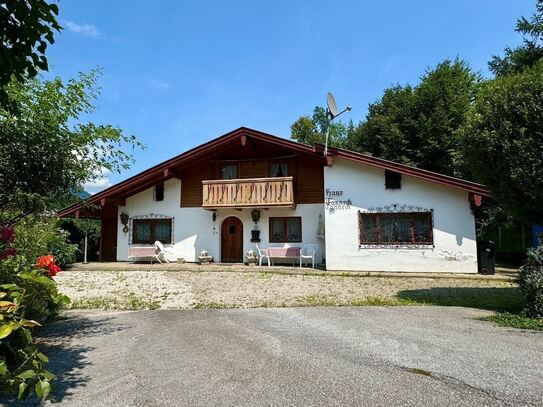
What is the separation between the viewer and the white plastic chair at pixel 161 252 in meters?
17.0

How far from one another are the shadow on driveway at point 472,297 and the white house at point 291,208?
4.52 m

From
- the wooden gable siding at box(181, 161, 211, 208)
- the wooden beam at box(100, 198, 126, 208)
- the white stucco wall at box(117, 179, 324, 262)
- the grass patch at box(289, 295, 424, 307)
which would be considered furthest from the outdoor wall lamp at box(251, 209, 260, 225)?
the grass patch at box(289, 295, 424, 307)

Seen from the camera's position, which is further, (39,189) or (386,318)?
(386,318)

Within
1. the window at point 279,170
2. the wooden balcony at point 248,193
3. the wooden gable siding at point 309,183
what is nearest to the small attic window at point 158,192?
the wooden balcony at point 248,193

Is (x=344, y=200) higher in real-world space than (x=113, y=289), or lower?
higher

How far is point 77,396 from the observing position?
127 inches

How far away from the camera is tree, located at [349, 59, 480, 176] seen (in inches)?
920

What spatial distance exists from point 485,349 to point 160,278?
9.34 meters

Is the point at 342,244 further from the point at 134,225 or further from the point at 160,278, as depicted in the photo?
the point at 134,225

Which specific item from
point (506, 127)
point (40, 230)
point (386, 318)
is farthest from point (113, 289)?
point (506, 127)

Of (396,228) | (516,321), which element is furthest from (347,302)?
(396,228)

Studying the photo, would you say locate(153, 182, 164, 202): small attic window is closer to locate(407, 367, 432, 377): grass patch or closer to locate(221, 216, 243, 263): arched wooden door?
locate(221, 216, 243, 263): arched wooden door

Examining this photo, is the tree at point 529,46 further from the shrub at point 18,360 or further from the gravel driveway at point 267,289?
the shrub at point 18,360

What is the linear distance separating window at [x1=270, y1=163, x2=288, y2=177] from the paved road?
35.4ft
